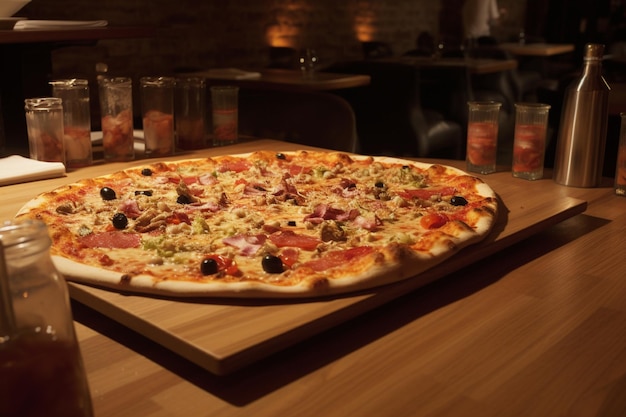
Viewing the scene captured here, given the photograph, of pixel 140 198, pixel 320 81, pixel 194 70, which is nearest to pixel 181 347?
pixel 140 198

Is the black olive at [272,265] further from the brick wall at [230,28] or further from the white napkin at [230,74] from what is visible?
the white napkin at [230,74]

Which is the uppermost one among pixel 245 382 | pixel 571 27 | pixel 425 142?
pixel 571 27

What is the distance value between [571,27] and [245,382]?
6283 mm

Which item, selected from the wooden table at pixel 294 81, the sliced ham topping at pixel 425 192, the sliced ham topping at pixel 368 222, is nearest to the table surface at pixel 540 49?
the wooden table at pixel 294 81

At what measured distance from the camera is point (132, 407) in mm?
981

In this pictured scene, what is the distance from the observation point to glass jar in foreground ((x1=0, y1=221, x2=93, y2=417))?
2.39ft

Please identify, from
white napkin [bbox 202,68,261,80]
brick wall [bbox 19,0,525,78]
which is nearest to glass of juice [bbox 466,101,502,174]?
white napkin [bbox 202,68,261,80]

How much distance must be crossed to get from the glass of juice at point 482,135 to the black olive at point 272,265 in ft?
3.48

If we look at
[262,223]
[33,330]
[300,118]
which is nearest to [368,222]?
[262,223]

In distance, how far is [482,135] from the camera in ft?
Answer: 7.22

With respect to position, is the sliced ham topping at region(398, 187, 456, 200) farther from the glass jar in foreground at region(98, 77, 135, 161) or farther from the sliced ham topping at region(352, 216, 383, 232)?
the glass jar in foreground at region(98, 77, 135, 161)

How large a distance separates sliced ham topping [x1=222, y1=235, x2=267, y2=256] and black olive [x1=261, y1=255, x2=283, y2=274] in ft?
0.39

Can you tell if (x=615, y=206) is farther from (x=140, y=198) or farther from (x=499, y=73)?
(x=499, y=73)

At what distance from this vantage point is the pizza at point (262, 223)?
130 centimetres
